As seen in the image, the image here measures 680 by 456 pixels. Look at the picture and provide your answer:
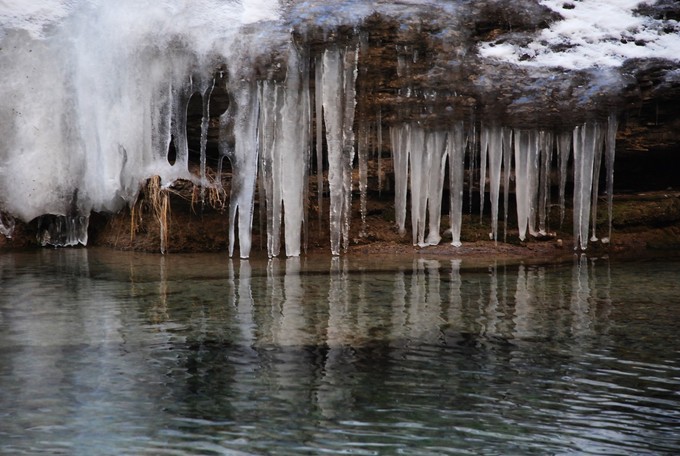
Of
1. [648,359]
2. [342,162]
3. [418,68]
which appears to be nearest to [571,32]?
[418,68]

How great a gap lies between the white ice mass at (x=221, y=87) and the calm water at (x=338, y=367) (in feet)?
6.45

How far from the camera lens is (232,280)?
25.4 ft

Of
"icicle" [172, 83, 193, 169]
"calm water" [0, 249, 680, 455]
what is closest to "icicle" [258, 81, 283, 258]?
"icicle" [172, 83, 193, 169]

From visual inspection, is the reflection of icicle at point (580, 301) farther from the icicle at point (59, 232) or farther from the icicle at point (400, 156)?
Answer: the icicle at point (59, 232)

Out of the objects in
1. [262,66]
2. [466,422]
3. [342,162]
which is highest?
[262,66]

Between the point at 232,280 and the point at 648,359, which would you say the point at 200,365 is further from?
the point at 232,280

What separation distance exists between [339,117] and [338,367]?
16.0 ft

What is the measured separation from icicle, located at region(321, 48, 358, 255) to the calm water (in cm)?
A: 186

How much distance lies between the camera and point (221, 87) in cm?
886

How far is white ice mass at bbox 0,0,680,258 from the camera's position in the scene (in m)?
8.41

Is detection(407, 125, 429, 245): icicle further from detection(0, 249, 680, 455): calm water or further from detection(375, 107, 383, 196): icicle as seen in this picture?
detection(0, 249, 680, 455): calm water

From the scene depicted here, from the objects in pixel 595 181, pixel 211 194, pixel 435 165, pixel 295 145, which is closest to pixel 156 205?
pixel 211 194

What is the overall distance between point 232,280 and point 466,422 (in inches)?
179

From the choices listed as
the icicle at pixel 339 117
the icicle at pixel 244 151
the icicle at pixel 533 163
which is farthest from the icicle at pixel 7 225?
the icicle at pixel 533 163
